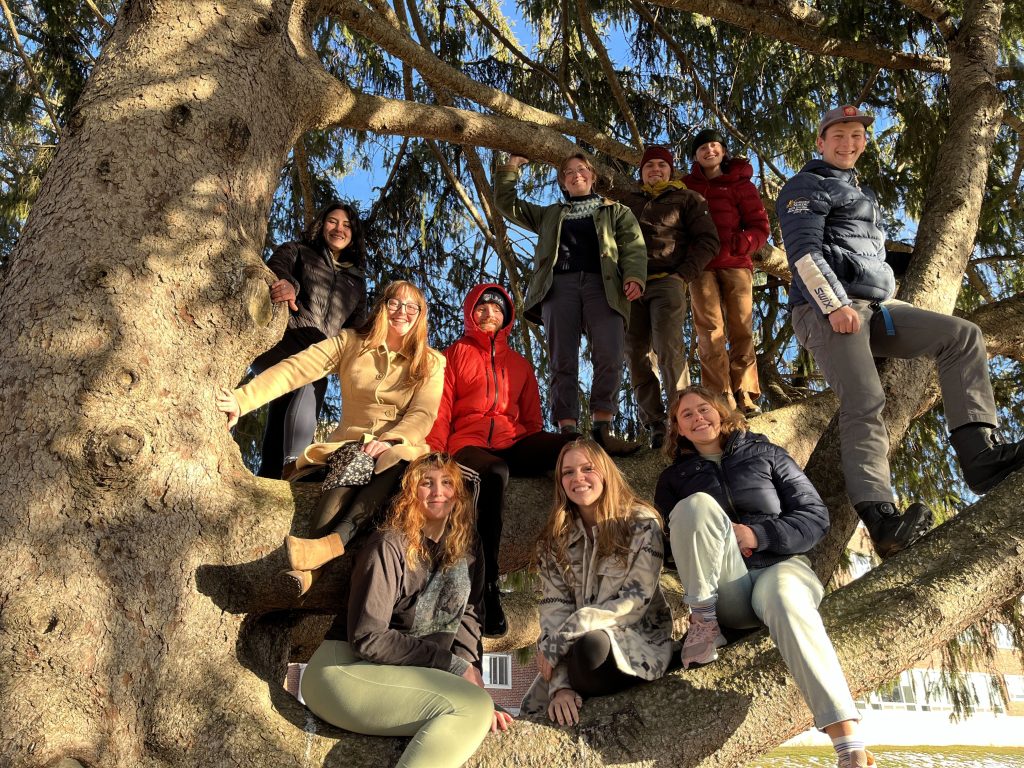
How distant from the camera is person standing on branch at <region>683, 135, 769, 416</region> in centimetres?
434

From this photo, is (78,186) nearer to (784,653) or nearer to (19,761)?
(19,761)

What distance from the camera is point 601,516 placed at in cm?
274

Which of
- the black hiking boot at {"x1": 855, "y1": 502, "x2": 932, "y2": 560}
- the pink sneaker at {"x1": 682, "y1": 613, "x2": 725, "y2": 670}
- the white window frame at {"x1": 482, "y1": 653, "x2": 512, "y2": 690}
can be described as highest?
the black hiking boot at {"x1": 855, "y1": 502, "x2": 932, "y2": 560}

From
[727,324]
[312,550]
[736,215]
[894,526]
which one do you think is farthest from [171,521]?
[736,215]

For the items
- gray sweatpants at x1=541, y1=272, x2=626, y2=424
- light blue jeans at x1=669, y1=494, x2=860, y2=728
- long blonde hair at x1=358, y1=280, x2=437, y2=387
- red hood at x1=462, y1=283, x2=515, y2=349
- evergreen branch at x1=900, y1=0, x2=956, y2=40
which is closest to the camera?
light blue jeans at x1=669, y1=494, x2=860, y2=728

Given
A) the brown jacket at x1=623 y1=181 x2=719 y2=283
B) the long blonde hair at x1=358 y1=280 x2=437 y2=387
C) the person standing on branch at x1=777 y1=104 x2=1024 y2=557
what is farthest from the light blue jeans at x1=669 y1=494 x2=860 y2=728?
the brown jacket at x1=623 y1=181 x2=719 y2=283

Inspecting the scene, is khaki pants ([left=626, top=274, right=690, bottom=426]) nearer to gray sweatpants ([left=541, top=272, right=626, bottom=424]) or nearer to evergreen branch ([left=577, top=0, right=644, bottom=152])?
gray sweatpants ([left=541, top=272, right=626, bottom=424])

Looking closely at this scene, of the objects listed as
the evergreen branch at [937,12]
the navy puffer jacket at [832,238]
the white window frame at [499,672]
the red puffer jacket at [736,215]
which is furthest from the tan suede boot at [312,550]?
the white window frame at [499,672]

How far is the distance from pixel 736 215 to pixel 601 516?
2399mm

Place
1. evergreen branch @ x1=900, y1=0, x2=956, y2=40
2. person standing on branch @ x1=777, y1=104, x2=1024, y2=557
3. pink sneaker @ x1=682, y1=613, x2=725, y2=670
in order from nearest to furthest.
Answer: pink sneaker @ x1=682, y1=613, x2=725, y2=670, person standing on branch @ x1=777, y1=104, x2=1024, y2=557, evergreen branch @ x1=900, y1=0, x2=956, y2=40

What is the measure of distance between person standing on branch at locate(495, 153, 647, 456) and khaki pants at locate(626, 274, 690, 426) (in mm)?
250

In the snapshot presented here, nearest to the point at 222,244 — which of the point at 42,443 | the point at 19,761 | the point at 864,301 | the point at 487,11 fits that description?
the point at 42,443

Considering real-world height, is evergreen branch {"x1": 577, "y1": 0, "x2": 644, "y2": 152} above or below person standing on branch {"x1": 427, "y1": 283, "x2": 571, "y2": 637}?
above

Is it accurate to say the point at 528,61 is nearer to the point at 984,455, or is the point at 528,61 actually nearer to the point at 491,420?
the point at 491,420
